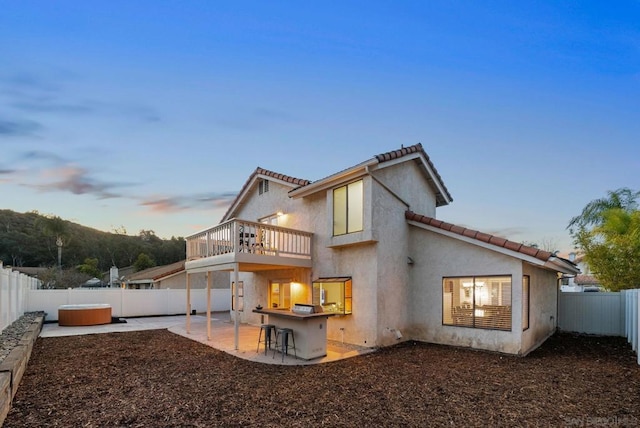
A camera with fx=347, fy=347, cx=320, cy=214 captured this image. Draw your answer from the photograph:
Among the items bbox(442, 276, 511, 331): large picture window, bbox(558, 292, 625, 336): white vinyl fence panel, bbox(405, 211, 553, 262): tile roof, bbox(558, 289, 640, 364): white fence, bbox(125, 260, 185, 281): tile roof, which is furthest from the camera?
bbox(125, 260, 185, 281): tile roof

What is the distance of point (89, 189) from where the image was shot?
26688 millimetres

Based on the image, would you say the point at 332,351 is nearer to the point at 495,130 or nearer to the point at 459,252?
the point at 459,252

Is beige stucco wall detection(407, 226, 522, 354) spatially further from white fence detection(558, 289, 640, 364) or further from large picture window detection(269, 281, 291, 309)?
white fence detection(558, 289, 640, 364)

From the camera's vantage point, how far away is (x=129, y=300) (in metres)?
19.1

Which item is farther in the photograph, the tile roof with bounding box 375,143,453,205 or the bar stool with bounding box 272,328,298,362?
the tile roof with bounding box 375,143,453,205

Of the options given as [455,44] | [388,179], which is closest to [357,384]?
[388,179]

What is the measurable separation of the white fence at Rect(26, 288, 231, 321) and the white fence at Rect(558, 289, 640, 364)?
18.3 metres

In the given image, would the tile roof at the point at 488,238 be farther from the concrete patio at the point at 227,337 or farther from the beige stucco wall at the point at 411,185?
the concrete patio at the point at 227,337

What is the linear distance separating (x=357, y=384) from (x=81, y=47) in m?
12.8

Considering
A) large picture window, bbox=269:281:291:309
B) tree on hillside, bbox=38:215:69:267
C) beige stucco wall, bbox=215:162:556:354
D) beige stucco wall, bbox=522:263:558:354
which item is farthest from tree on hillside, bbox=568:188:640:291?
tree on hillside, bbox=38:215:69:267

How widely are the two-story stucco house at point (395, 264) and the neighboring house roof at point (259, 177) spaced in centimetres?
25

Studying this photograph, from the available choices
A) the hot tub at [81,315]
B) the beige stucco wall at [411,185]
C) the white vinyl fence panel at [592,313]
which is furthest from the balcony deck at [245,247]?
the white vinyl fence panel at [592,313]

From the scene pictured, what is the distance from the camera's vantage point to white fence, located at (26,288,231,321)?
1684 cm

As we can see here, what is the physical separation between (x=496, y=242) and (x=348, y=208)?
418 centimetres
